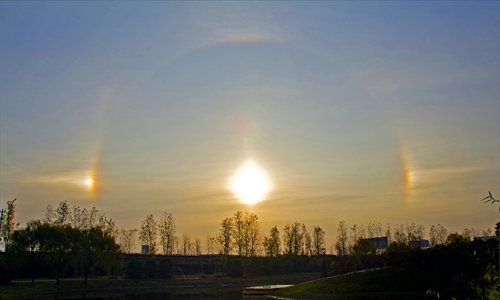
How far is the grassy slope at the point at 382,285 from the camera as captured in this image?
45.0 metres

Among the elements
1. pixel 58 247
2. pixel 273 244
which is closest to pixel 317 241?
pixel 273 244

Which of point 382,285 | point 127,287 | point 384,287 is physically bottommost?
point 127,287

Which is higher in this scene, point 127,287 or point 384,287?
point 384,287

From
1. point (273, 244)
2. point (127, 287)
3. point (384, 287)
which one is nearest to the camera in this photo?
point (384, 287)

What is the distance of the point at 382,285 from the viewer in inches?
1845

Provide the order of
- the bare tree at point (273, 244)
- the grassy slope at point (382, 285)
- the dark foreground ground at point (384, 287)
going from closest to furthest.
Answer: the dark foreground ground at point (384, 287) → the grassy slope at point (382, 285) → the bare tree at point (273, 244)

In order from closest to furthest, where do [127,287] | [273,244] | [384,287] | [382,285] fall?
[384,287], [382,285], [127,287], [273,244]

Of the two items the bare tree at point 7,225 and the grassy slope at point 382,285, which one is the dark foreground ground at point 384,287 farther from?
the bare tree at point 7,225

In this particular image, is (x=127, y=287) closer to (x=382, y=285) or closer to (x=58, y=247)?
(x=58, y=247)

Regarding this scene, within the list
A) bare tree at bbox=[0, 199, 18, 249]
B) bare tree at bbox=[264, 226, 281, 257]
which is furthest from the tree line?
bare tree at bbox=[264, 226, 281, 257]

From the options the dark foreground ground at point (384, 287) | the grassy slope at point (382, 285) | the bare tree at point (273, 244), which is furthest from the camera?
A: the bare tree at point (273, 244)

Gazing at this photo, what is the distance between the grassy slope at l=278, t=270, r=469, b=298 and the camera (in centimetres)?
4497

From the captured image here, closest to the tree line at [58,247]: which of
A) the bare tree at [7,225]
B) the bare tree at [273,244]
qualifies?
the bare tree at [7,225]

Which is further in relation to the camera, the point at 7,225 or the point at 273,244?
the point at 273,244
